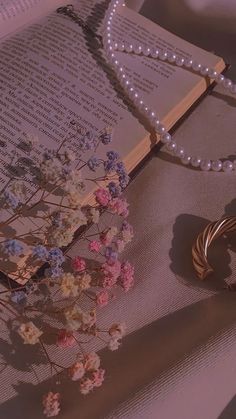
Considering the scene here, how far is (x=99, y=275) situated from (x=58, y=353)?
0.09 meters

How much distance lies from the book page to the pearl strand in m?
0.11

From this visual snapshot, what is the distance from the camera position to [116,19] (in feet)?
2.81

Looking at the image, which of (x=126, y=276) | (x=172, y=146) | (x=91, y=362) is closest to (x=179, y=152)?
(x=172, y=146)

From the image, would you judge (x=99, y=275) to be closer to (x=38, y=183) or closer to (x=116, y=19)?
(x=38, y=183)

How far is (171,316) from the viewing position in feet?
2.08

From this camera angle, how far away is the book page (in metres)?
0.85

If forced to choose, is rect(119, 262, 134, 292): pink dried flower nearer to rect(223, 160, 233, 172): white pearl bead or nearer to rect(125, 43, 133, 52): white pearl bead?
rect(223, 160, 233, 172): white pearl bead

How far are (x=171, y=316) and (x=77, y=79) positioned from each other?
33 centimetres

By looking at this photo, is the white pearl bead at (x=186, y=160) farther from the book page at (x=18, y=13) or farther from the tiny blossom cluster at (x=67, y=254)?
the book page at (x=18, y=13)

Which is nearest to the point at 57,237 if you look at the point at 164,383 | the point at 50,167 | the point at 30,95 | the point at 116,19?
the point at 50,167

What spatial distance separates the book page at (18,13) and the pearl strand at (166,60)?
0.11 m

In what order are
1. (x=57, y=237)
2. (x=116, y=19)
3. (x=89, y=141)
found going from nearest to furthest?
1. (x=57, y=237)
2. (x=89, y=141)
3. (x=116, y=19)

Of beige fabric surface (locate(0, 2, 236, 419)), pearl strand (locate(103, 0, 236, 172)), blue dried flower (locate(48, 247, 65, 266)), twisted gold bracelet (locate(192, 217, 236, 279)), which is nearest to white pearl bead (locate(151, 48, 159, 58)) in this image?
pearl strand (locate(103, 0, 236, 172))

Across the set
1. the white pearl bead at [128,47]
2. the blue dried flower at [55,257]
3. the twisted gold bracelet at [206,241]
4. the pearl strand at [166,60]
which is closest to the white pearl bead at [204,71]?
the pearl strand at [166,60]
